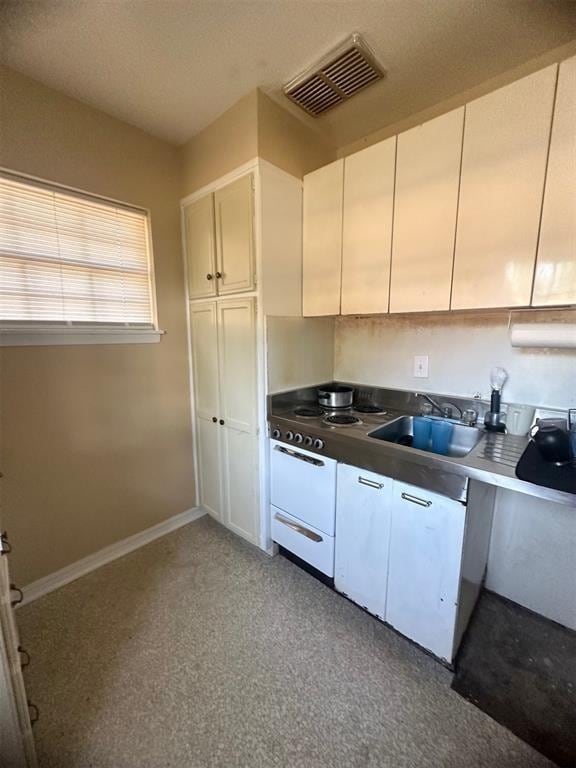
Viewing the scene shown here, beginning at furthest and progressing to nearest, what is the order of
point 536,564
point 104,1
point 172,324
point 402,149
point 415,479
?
point 172,324
point 536,564
point 402,149
point 415,479
point 104,1

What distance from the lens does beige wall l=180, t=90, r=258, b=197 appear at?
5.56ft

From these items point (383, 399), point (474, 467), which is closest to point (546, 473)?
point (474, 467)

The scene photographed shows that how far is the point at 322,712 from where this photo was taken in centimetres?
122

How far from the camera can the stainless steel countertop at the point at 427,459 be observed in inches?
43.8

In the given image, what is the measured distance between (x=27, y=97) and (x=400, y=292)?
210cm

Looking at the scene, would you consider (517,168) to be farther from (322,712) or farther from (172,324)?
(322,712)

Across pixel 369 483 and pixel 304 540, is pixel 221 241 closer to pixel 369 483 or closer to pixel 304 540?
pixel 369 483

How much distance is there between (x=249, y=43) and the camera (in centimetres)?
137

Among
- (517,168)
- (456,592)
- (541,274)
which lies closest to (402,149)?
(517,168)

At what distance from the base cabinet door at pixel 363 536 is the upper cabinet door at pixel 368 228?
0.90 m

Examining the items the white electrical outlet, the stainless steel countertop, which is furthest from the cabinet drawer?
the white electrical outlet

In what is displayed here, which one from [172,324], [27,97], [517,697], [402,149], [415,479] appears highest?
[27,97]

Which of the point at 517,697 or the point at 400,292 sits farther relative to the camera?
the point at 400,292

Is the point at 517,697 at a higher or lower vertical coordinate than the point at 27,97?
lower
